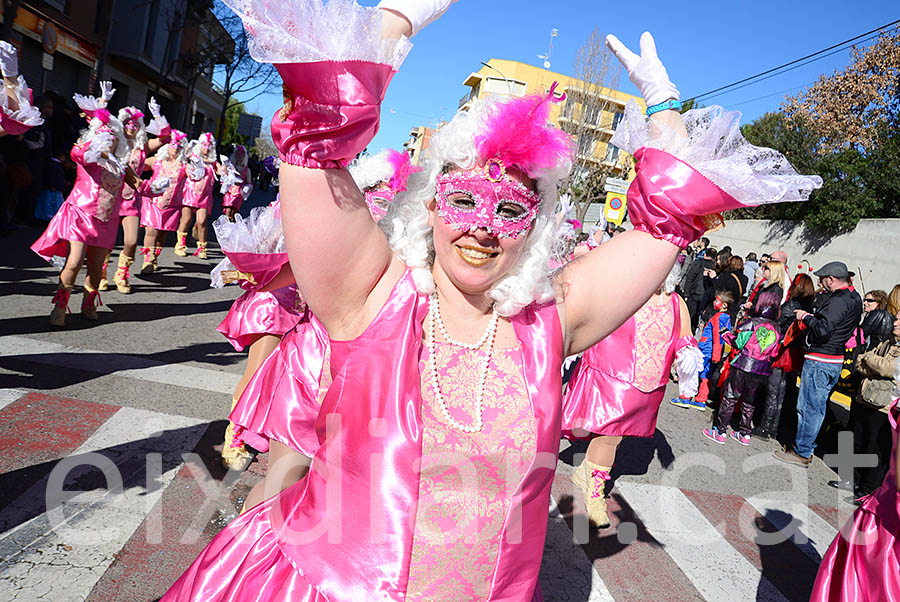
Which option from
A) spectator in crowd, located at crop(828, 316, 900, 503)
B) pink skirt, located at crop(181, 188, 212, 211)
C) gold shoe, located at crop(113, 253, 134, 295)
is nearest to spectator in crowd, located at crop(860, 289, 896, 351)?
spectator in crowd, located at crop(828, 316, 900, 503)

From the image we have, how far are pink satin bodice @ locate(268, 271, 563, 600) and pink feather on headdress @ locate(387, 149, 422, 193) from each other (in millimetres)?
2434

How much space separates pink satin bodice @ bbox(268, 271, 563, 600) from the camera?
1590 mm

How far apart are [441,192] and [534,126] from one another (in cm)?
31

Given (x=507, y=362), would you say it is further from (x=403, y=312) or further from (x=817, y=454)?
(x=817, y=454)

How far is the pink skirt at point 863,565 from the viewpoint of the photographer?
2531 millimetres

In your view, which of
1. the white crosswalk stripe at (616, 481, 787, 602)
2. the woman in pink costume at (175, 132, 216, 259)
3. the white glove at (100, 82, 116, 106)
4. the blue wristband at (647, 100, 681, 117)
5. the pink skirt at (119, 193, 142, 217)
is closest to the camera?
the blue wristband at (647, 100, 681, 117)

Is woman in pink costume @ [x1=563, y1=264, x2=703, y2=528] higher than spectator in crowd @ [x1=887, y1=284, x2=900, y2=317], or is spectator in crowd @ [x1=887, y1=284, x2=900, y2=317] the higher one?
spectator in crowd @ [x1=887, y1=284, x2=900, y2=317]

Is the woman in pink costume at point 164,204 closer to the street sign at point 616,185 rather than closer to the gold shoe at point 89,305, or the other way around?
the gold shoe at point 89,305

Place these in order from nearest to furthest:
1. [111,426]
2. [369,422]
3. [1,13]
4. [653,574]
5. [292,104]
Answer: [292,104]
[369,422]
[653,574]
[111,426]
[1,13]

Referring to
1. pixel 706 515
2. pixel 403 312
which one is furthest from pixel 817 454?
pixel 403 312

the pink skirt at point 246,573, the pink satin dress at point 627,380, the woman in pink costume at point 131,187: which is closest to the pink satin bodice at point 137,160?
the woman in pink costume at point 131,187

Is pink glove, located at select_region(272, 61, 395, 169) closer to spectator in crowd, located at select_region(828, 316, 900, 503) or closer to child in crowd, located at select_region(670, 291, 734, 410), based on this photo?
spectator in crowd, located at select_region(828, 316, 900, 503)

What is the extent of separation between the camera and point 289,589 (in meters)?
1.65

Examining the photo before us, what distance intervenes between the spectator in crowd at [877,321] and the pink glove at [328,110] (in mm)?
6584
